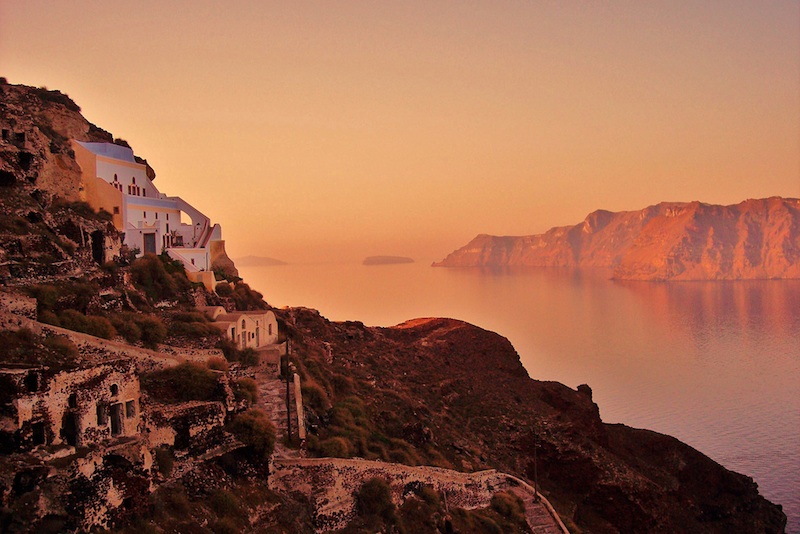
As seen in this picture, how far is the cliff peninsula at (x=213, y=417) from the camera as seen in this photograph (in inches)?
401

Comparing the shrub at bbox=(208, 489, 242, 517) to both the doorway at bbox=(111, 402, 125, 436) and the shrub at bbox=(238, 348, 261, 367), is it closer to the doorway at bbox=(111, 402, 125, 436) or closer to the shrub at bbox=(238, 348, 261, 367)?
the doorway at bbox=(111, 402, 125, 436)

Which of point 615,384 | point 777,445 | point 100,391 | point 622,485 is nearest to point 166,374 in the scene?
point 100,391

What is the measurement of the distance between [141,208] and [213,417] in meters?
11.9

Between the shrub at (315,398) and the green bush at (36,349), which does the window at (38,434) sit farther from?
the shrub at (315,398)

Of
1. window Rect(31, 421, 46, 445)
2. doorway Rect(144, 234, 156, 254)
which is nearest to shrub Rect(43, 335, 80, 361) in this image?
window Rect(31, 421, 46, 445)

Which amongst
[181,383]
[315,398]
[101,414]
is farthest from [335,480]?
[101,414]

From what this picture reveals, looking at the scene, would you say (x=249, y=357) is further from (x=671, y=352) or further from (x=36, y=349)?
(x=671, y=352)

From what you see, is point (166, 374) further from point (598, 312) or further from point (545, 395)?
point (598, 312)

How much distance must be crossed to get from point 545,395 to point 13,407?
3045cm

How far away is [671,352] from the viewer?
89.3 m

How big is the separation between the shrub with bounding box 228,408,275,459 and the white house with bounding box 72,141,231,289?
33.7ft

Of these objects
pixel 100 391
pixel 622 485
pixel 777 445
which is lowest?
pixel 777 445

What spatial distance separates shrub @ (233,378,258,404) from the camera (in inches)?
603

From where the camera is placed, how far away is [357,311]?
101 metres
